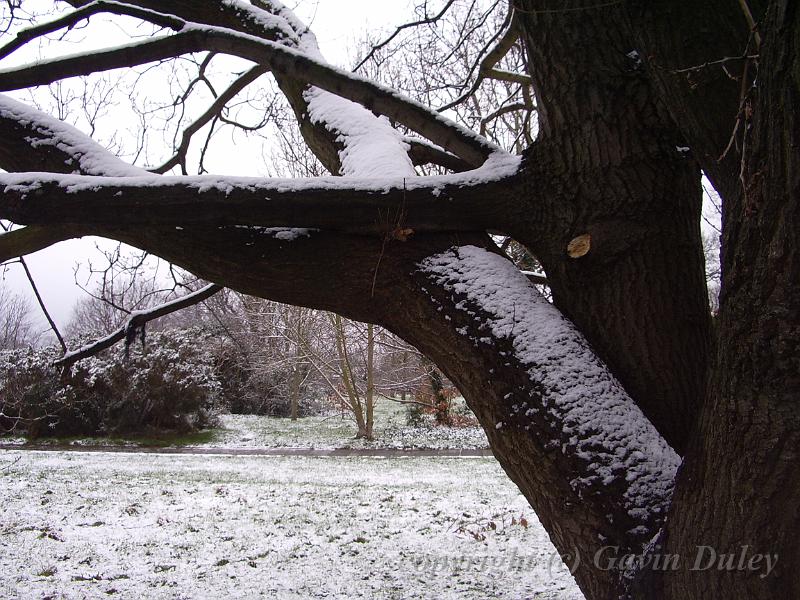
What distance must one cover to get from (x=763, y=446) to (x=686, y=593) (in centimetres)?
43

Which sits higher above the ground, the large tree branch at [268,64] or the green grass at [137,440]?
the large tree branch at [268,64]

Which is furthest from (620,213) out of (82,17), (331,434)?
(331,434)

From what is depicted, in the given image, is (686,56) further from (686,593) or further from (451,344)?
(686,593)

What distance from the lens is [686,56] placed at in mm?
1805

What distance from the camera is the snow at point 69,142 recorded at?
222 centimetres

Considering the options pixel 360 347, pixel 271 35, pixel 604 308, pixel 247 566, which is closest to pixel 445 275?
pixel 604 308

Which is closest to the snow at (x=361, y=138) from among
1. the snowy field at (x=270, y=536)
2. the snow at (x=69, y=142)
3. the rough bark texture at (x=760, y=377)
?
the snow at (x=69, y=142)

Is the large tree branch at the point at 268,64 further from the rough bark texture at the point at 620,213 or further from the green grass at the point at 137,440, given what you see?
the green grass at the point at 137,440

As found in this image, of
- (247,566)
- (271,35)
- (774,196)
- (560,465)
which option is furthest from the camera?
(247,566)

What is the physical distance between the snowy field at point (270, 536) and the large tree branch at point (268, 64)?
3.18 m

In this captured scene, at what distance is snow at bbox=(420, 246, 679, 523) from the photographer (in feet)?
5.19

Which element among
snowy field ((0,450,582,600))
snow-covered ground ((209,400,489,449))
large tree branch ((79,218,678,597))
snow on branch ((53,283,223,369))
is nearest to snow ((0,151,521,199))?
large tree branch ((79,218,678,597))

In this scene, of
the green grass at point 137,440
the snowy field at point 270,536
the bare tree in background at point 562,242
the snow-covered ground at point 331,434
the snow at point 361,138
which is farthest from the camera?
the snow-covered ground at point 331,434

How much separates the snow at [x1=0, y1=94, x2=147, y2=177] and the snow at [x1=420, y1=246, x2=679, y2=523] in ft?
4.20
